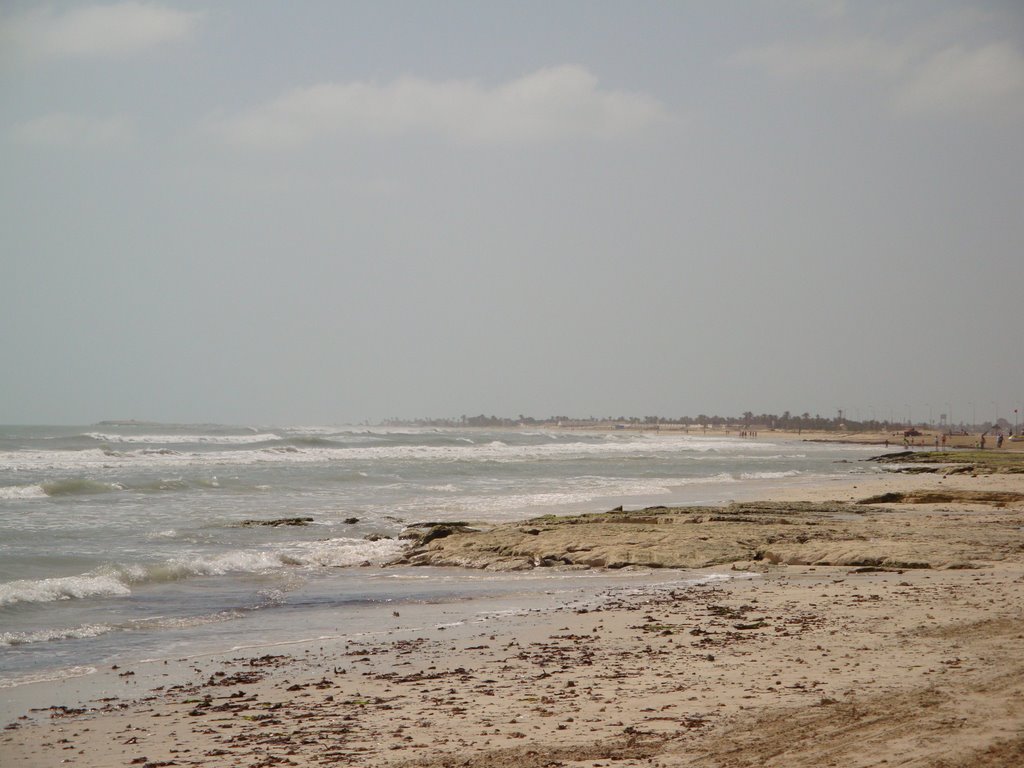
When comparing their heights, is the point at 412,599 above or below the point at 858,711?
below

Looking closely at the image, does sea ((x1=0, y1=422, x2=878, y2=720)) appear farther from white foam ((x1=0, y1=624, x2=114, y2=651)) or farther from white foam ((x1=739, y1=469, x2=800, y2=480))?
white foam ((x1=739, y1=469, x2=800, y2=480))

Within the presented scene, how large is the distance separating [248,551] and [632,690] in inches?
509

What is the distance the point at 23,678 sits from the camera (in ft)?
29.8

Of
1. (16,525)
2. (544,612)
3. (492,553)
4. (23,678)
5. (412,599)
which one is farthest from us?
(16,525)

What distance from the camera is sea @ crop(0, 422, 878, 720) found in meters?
11.4


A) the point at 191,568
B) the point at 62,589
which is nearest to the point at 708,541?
the point at 191,568

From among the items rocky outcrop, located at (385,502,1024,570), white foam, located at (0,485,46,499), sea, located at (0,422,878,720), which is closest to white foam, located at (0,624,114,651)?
sea, located at (0,422,878,720)

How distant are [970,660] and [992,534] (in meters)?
11.4

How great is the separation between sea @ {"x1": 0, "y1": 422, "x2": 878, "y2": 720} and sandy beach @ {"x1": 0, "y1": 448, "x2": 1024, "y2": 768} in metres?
1.21

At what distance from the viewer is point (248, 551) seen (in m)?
18.8

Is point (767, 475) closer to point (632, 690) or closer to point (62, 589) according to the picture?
point (62, 589)

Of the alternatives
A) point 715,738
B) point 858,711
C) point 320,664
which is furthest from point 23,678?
point 858,711

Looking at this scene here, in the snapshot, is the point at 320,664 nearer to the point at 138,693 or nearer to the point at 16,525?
the point at 138,693

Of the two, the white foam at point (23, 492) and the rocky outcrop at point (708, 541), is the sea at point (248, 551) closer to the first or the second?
the white foam at point (23, 492)
